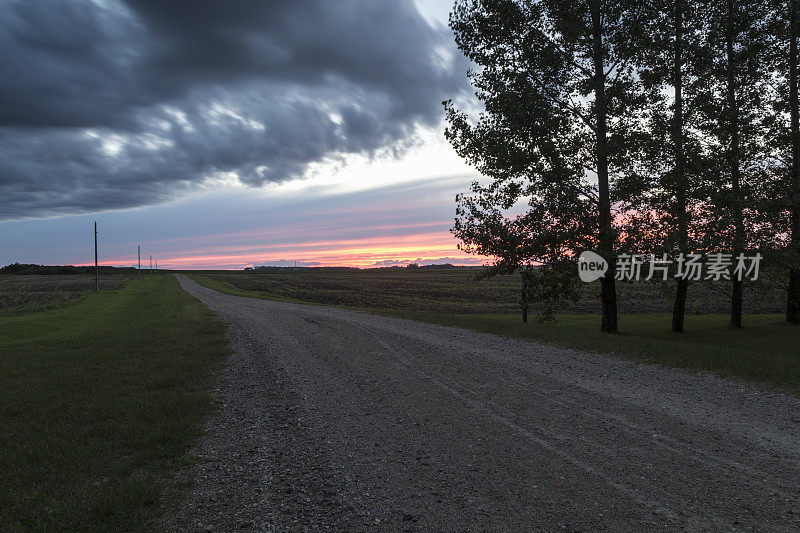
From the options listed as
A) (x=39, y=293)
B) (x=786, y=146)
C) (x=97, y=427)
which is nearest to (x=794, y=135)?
(x=786, y=146)

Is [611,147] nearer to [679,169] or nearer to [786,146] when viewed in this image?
[679,169]

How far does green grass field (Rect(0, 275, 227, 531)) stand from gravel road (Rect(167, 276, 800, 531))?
0.58 meters

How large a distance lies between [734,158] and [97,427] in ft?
83.4

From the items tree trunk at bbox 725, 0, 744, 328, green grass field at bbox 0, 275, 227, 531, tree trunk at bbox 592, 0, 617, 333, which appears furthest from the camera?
tree trunk at bbox 592, 0, 617, 333

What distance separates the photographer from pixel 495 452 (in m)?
5.62

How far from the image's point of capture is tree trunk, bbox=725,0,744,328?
15977mm

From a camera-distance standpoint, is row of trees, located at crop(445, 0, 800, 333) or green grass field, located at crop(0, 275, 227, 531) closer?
green grass field, located at crop(0, 275, 227, 531)

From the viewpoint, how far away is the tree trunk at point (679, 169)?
54.0ft

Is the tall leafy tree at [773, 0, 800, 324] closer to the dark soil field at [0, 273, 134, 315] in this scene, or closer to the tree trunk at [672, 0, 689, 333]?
the tree trunk at [672, 0, 689, 333]

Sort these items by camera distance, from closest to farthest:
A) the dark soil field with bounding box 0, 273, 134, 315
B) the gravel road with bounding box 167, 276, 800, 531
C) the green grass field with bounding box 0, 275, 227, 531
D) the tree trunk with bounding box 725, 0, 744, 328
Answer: the gravel road with bounding box 167, 276, 800, 531
the green grass field with bounding box 0, 275, 227, 531
the tree trunk with bounding box 725, 0, 744, 328
the dark soil field with bounding box 0, 273, 134, 315

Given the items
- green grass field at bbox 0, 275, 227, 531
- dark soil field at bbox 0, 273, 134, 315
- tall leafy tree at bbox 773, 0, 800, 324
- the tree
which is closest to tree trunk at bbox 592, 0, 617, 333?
the tree

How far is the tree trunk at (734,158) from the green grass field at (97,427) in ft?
62.5

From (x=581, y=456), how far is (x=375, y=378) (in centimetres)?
534

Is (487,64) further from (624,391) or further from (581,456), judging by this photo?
(581,456)
